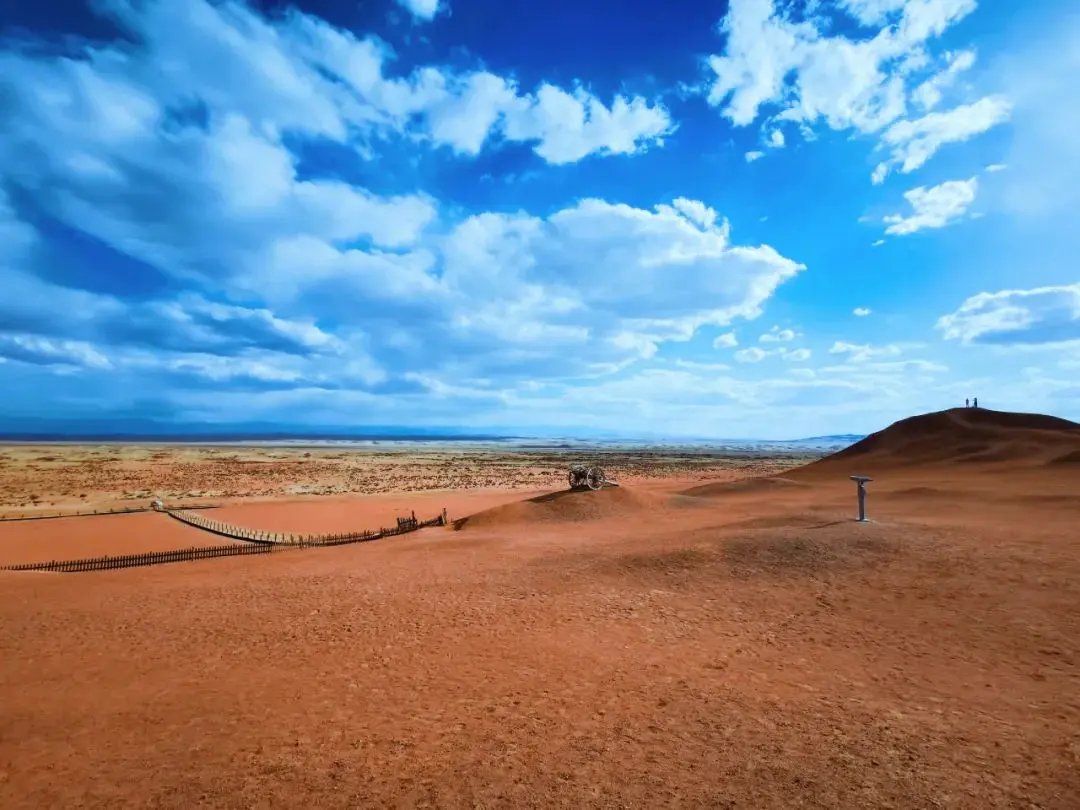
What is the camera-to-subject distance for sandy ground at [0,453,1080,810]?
6609 mm

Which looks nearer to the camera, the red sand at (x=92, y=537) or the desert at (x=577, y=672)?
the desert at (x=577, y=672)

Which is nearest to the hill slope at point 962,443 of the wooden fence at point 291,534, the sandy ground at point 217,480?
the sandy ground at point 217,480

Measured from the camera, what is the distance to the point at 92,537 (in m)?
26.8

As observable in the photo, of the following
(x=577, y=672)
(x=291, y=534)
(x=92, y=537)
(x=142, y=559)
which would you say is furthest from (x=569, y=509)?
(x=92, y=537)

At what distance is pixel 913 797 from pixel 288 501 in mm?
41415

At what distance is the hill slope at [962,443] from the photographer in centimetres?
3694

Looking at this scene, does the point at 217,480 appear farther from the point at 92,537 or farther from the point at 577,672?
the point at 577,672

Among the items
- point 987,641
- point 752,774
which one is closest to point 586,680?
point 752,774

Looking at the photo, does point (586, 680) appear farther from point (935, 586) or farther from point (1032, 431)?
point (1032, 431)

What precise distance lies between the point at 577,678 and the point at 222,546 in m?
20.5

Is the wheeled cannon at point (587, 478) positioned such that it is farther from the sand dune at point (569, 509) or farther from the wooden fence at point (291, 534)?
the wooden fence at point (291, 534)

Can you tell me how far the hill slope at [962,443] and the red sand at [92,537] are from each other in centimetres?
4189

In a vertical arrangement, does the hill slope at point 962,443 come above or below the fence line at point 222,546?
above

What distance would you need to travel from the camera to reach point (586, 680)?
944 cm
